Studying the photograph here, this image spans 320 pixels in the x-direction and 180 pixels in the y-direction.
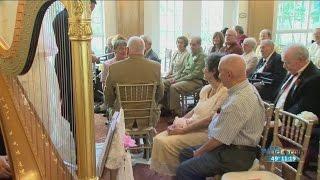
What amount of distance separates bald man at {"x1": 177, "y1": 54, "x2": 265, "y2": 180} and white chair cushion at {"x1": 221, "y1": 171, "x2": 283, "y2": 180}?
8 centimetres

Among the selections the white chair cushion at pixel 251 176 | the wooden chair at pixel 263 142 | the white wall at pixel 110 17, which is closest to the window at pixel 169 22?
the white wall at pixel 110 17

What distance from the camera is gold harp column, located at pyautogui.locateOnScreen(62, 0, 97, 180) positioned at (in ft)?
2.82

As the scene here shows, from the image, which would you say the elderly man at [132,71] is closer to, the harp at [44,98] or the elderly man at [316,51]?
the harp at [44,98]

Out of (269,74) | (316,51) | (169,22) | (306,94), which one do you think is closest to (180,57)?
(269,74)

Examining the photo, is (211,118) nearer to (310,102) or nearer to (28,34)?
(310,102)

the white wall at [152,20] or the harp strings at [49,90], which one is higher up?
the white wall at [152,20]

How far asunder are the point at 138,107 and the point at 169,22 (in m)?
4.68

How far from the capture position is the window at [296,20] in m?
7.65

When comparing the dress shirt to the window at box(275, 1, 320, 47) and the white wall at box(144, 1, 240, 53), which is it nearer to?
the white wall at box(144, 1, 240, 53)

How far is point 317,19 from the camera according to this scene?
25.6 ft

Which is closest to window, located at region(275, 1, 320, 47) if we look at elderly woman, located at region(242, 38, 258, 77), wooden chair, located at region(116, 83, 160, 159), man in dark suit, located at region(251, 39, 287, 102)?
elderly woman, located at region(242, 38, 258, 77)

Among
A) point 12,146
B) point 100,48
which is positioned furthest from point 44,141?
point 100,48

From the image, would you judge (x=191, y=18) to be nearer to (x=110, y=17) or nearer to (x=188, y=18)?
(x=188, y=18)

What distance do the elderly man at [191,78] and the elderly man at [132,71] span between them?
1516 millimetres
